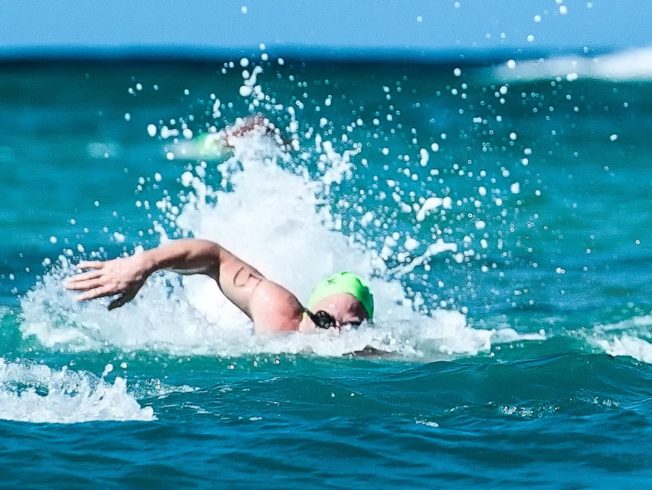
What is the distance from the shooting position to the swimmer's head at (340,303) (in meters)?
8.05

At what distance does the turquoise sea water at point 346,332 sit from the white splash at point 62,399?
17 millimetres

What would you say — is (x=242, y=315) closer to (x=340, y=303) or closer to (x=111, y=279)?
(x=340, y=303)

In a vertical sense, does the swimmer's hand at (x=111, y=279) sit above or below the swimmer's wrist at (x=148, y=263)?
below

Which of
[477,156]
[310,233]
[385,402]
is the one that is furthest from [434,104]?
[385,402]

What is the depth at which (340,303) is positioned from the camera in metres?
8.11

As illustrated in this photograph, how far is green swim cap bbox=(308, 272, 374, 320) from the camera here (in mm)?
8227

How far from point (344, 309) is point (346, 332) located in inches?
7.0

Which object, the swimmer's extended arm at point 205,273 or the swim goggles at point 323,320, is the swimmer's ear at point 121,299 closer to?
the swimmer's extended arm at point 205,273

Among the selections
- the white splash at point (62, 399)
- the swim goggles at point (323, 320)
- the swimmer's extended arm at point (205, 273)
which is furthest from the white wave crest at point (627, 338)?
the white splash at point (62, 399)

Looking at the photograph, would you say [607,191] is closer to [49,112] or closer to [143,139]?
[143,139]

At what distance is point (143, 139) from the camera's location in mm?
24984

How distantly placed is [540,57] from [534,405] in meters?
31.9

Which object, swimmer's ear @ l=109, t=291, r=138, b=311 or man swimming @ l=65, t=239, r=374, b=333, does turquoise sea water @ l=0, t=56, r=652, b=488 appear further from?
swimmer's ear @ l=109, t=291, r=138, b=311

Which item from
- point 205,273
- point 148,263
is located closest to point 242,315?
point 205,273
